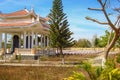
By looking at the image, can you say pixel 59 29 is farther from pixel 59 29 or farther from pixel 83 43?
pixel 83 43

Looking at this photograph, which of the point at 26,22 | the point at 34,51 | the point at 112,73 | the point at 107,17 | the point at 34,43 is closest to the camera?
the point at 112,73

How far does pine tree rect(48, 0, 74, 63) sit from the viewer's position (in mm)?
31781

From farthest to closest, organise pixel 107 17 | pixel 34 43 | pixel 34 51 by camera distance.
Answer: pixel 34 43
pixel 34 51
pixel 107 17

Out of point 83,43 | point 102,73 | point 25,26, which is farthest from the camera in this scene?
point 83,43

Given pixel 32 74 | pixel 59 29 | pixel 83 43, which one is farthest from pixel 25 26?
pixel 83 43

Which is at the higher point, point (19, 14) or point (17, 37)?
point (19, 14)

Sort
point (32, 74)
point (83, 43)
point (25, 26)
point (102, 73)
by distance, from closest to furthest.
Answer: point (102, 73)
point (32, 74)
point (25, 26)
point (83, 43)

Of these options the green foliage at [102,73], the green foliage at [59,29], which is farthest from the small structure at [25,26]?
the green foliage at [102,73]

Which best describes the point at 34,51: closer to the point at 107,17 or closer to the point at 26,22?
the point at 26,22

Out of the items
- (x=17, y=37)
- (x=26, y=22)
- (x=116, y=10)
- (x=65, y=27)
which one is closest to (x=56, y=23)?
(x=65, y=27)

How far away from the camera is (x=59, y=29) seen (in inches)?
1264

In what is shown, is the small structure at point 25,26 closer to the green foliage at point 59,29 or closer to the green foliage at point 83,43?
the green foliage at point 59,29

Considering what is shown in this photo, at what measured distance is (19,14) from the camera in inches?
1270

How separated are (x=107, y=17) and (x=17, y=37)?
2890cm
